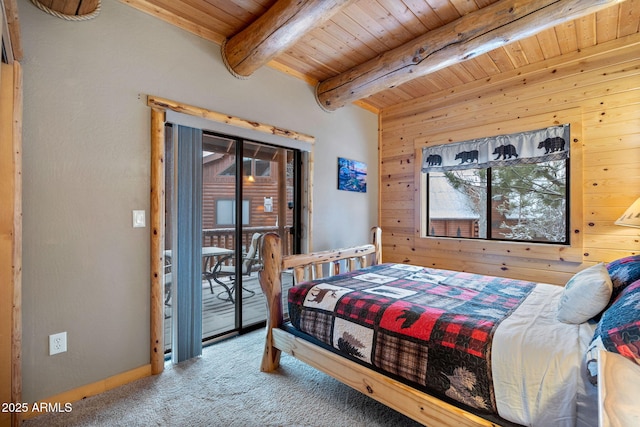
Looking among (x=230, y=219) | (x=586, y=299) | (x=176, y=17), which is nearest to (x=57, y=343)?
(x=230, y=219)

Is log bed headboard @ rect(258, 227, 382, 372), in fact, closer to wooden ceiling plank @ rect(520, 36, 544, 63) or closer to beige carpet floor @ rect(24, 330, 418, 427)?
beige carpet floor @ rect(24, 330, 418, 427)

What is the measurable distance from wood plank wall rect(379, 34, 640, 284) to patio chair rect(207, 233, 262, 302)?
1977 mm

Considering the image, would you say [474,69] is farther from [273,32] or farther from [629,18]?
[273,32]

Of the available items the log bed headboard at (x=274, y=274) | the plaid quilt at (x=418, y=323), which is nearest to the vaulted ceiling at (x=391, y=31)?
the log bed headboard at (x=274, y=274)

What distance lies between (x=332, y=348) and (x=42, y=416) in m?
1.74

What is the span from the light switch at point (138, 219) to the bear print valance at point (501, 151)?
3.18 metres

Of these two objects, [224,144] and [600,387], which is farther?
[224,144]

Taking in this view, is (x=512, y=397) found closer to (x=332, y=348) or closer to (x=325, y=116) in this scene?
(x=332, y=348)

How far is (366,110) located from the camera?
4.13 m

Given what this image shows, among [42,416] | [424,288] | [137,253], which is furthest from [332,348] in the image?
[42,416]

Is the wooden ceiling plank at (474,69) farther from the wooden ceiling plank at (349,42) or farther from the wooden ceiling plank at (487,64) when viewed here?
the wooden ceiling plank at (349,42)

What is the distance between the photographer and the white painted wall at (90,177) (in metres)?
1.77

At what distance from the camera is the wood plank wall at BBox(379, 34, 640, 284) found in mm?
2592

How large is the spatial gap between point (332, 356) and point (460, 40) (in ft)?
8.34
